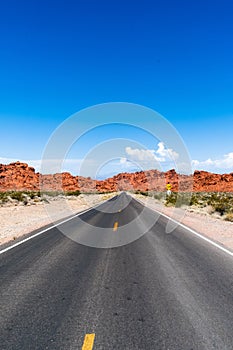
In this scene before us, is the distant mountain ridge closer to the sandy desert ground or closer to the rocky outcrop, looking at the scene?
the rocky outcrop

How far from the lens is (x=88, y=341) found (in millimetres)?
3465

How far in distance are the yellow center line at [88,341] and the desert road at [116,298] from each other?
1cm

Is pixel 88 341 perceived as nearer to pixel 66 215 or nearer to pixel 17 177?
pixel 66 215

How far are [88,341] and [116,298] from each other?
57.1 inches

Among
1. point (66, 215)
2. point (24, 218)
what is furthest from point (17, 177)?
point (24, 218)

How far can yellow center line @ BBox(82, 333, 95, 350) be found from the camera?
3.33 metres

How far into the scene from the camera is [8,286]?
215 inches

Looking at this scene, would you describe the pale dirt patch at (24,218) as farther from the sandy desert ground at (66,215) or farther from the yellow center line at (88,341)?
the yellow center line at (88,341)

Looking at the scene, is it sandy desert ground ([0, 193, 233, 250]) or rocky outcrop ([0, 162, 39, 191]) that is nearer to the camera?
sandy desert ground ([0, 193, 233, 250])

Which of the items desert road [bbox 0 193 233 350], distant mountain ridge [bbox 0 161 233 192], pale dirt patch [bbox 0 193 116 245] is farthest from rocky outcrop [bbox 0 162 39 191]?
desert road [bbox 0 193 233 350]

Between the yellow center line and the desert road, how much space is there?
0.04ft

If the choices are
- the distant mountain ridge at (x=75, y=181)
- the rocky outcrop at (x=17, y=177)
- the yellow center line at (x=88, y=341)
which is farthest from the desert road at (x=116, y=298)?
the rocky outcrop at (x=17, y=177)

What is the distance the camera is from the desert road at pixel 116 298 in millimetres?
3559

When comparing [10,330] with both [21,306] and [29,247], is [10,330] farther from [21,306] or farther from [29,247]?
[29,247]
